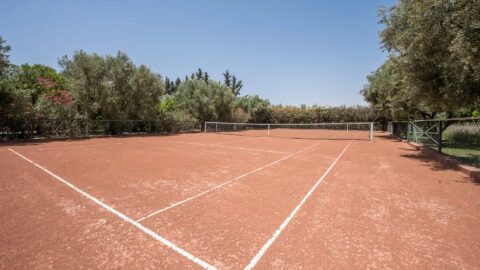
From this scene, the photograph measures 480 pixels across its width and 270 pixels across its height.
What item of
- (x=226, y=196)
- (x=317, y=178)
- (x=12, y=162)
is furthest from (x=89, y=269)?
(x=12, y=162)

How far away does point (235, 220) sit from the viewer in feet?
14.7

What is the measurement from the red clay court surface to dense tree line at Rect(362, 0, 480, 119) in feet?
12.4

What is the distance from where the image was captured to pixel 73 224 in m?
4.22

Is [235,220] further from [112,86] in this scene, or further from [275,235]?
[112,86]

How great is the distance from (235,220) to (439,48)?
10.4 meters

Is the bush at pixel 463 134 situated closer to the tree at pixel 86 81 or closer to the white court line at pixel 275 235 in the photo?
the white court line at pixel 275 235

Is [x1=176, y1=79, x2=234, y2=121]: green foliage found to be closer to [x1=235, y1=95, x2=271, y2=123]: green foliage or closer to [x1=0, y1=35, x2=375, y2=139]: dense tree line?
[x1=0, y1=35, x2=375, y2=139]: dense tree line

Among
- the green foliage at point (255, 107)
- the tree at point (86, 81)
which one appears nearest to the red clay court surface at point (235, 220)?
the tree at point (86, 81)

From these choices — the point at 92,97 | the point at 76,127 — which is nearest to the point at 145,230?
the point at 76,127

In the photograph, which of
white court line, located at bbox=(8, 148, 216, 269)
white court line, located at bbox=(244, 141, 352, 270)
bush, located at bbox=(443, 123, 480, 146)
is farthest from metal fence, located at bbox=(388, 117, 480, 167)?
white court line, located at bbox=(8, 148, 216, 269)

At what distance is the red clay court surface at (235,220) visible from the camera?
327 centimetres

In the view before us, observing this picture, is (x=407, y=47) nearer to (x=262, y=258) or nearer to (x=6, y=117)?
(x=262, y=258)

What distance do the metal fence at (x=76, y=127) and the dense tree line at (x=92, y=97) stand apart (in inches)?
2.3

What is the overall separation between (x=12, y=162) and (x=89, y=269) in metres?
9.96
